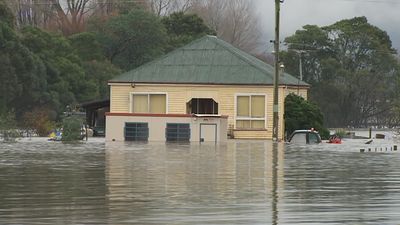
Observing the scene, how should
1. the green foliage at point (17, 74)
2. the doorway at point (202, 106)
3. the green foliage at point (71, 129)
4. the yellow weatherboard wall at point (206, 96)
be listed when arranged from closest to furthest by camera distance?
the green foliage at point (71, 129), the yellow weatherboard wall at point (206, 96), the doorway at point (202, 106), the green foliage at point (17, 74)

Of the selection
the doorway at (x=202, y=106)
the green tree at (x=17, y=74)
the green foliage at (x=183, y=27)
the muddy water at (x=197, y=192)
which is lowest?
the muddy water at (x=197, y=192)

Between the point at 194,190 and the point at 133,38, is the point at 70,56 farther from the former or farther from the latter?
the point at 194,190

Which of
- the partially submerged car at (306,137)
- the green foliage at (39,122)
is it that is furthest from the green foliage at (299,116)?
the green foliage at (39,122)

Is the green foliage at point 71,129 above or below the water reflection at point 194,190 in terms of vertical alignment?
above

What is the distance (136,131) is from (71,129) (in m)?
5.32

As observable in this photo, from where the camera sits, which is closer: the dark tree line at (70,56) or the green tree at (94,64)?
the dark tree line at (70,56)

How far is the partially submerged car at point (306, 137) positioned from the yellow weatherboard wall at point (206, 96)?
6345mm

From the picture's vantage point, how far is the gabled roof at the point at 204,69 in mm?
67250

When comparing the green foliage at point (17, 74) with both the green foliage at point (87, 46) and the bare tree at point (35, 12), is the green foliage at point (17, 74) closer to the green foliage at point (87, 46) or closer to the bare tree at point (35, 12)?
the green foliage at point (87, 46)

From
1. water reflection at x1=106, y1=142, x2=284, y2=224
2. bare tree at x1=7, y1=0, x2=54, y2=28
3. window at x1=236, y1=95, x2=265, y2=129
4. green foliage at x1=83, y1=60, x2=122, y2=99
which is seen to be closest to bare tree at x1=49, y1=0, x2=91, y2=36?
bare tree at x1=7, y1=0, x2=54, y2=28

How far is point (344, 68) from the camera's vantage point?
331 ft

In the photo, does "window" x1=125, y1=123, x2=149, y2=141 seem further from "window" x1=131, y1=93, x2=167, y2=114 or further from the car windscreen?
the car windscreen

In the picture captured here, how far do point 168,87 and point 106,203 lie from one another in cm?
5004

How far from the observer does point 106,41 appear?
3792 inches
